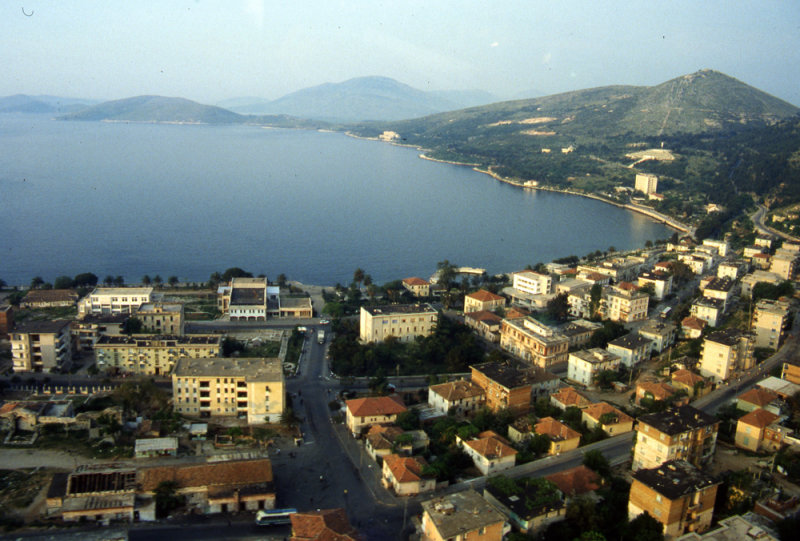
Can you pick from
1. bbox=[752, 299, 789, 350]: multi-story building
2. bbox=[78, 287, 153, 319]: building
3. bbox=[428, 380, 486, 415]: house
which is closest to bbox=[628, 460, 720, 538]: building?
bbox=[428, 380, 486, 415]: house

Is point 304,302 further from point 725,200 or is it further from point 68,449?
point 725,200

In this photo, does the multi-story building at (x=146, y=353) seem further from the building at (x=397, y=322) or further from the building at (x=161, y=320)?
the building at (x=397, y=322)

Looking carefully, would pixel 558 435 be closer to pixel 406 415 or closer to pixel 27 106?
pixel 406 415

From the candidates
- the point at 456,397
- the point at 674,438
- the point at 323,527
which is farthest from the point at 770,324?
the point at 323,527

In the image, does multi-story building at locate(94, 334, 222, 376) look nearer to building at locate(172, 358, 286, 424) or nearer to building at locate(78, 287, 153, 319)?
building at locate(172, 358, 286, 424)

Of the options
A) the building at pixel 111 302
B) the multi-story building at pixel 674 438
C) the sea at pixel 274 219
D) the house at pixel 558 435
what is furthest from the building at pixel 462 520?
the sea at pixel 274 219

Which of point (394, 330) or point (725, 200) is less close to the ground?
point (725, 200)

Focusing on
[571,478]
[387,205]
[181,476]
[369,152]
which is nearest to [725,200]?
[387,205]
